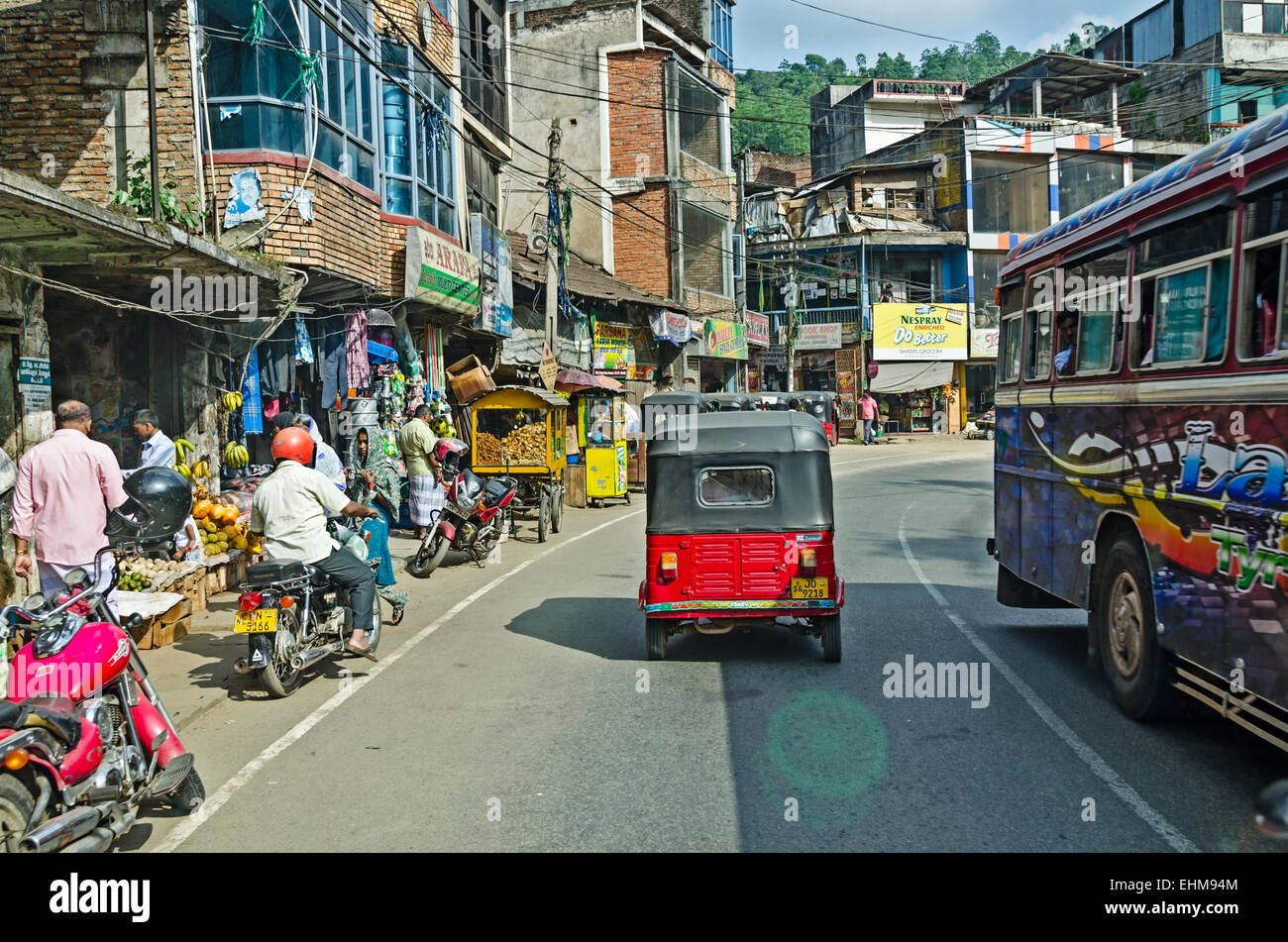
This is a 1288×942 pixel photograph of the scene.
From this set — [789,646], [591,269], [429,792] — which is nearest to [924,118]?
[591,269]

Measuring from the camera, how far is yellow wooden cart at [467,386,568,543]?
1822 cm

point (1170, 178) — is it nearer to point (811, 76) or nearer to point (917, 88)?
point (917, 88)

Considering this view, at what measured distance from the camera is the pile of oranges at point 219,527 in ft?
40.3

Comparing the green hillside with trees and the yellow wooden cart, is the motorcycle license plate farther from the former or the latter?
the green hillside with trees

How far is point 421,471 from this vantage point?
15492 millimetres

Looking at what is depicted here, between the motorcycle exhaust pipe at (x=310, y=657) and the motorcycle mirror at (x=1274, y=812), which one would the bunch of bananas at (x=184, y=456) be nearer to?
the motorcycle exhaust pipe at (x=310, y=657)

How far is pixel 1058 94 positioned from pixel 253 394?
47521mm

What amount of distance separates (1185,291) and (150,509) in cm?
585

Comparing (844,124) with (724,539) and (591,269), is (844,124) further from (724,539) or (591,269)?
(724,539)

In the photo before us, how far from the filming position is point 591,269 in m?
37.4

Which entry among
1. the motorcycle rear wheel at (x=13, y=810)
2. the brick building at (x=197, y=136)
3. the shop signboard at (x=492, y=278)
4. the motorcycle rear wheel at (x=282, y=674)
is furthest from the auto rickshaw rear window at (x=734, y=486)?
the shop signboard at (x=492, y=278)

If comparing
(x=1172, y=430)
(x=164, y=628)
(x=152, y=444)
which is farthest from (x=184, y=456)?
(x=1172, y=430)

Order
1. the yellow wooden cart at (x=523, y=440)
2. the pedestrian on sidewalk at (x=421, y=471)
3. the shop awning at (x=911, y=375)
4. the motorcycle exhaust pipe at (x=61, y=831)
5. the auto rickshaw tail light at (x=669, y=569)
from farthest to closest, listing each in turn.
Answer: the shop awning at (x=911, y=375) → the yellow wooden cart at (x=523, y=440) → the pedestrian on sidewalk at (x=421, y=471) → the auto rickshaw tail light at (x=669, y=569) → the motorcycle exhaust pipe at (x=61, y=831)

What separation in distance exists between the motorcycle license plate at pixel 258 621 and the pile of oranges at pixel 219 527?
4.79 metres
